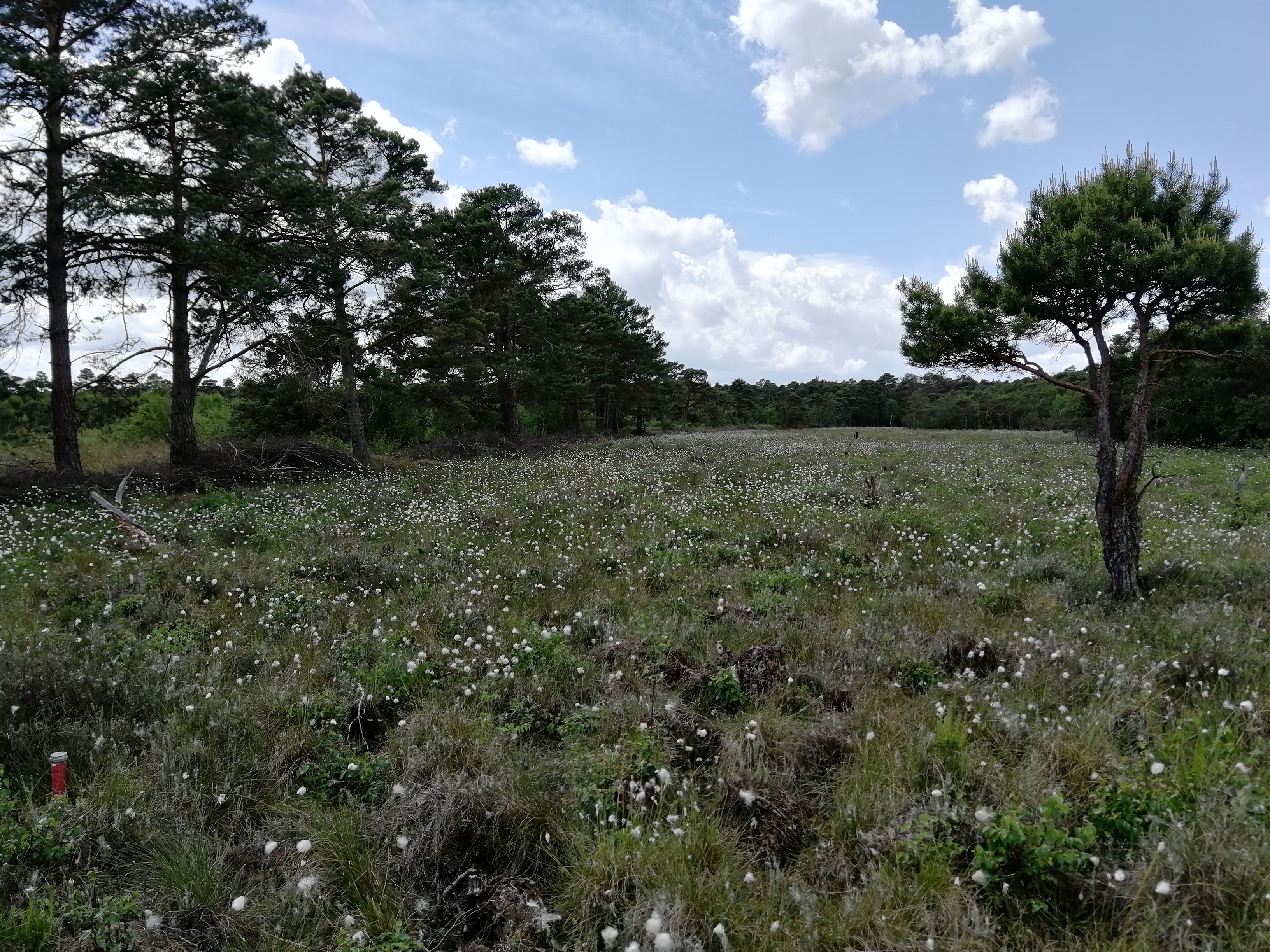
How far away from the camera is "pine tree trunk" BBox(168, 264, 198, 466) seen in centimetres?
1616

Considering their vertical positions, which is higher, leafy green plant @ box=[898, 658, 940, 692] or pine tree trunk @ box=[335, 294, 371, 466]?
pine tree trunk @ box=[335, 294, 371, 466]

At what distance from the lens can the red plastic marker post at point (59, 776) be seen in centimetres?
318

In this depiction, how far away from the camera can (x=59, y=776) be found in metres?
3.27

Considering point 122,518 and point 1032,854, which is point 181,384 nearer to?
point 122,518

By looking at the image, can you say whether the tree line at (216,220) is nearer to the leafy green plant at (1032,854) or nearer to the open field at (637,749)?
the open field at (637,749)

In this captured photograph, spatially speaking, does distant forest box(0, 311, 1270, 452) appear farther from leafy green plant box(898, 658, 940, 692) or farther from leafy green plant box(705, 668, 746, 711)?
leafy green plant box(705, 668, 746, 711)

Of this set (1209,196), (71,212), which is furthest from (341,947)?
(71,212)

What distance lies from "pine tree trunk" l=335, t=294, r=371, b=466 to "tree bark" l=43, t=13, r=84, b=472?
706cm

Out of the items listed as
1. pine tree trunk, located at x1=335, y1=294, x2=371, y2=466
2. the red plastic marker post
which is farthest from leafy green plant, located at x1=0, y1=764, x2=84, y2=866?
pine tree trunk, located at x1=335, y1=294, x2=371, y2=466

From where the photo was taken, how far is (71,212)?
1291 cm

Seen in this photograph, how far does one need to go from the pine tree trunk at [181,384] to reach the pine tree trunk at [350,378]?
173 inches

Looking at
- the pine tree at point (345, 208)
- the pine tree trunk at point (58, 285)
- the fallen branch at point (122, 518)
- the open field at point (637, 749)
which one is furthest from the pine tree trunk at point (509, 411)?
the open field at point (637, 749)

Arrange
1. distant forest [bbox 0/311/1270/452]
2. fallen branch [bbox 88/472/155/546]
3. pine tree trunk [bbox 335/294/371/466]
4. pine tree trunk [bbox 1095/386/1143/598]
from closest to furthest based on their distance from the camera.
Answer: pine tree trunk [bbox 1095/386/1143/598], fallen branch [bbox 88/472/155/546], distant forest [bbox 0/311/1270/452], pine tree trunk [bbox 335/294/371/466]

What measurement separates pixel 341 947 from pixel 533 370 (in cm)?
3071
